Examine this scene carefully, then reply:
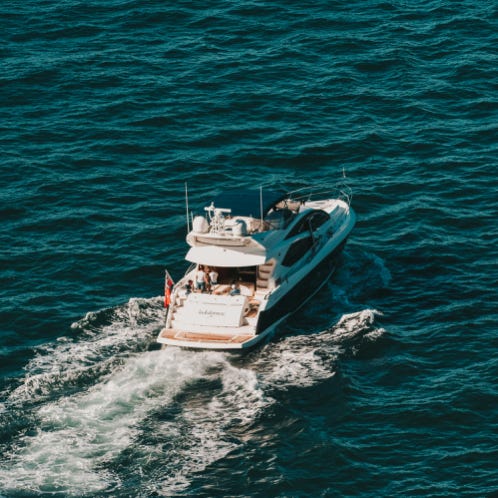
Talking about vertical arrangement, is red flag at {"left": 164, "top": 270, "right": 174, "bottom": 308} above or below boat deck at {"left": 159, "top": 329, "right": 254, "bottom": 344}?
above

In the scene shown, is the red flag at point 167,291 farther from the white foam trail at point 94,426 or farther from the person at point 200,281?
the white foam trail at point 94,426

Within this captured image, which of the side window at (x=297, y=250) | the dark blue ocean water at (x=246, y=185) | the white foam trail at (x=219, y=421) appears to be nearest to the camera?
the white foam trail at (x=219, y=421)

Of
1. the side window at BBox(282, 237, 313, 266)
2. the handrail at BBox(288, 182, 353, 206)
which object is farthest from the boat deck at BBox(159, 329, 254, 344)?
the handrail at BBox(288, 182, 353, 206)

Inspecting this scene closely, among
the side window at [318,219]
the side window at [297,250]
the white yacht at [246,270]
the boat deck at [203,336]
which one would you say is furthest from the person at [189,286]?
the side window at [318,219]

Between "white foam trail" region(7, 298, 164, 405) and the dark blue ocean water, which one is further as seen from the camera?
"white foam trail" region(7, 298, 164, 405)

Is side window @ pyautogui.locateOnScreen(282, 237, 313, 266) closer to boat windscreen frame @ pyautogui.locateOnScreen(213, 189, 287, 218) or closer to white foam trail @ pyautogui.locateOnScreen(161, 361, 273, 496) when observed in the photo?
boat windscreen frame @ pyautogui.locateOnScreen(213, 189, 287, 218)

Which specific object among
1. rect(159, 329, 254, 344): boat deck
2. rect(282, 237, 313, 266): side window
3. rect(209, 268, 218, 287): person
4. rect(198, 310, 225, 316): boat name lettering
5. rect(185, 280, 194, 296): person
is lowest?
rect(159, 329, 254, 344): boat deck

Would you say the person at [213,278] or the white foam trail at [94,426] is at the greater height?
the person at [213,278]

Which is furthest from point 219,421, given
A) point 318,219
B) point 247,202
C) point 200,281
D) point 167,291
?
point 318,219
